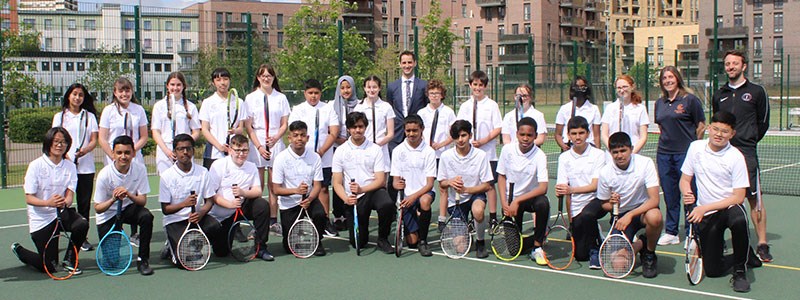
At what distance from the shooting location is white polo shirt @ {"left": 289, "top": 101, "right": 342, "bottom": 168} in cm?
851

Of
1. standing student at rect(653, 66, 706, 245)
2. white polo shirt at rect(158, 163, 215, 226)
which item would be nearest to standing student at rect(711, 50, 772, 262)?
standing student at rect(653, 66, 706, 245)

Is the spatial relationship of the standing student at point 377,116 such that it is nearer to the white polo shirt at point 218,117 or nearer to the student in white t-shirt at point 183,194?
the white polo shirt at point 218,117

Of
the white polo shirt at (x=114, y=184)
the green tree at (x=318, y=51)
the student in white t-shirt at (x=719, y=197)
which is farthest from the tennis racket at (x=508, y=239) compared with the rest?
the green tree at (x=318, y=51)

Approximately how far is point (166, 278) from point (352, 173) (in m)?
1.98

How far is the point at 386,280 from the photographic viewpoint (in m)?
6.42

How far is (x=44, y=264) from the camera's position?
6621mm

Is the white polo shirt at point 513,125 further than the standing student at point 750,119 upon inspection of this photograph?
Yes

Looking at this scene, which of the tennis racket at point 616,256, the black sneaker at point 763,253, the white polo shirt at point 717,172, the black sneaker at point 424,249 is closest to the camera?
the white polo shirt at point 717,172

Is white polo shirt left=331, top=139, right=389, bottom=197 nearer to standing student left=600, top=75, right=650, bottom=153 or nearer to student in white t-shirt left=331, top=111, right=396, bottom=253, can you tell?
student in white t-shirt left=331, top=111, right=396, bottom=253

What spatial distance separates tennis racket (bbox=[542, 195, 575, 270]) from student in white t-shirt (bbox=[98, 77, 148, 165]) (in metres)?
3.87

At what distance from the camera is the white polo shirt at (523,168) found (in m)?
7.20

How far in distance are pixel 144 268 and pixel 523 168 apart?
3.27m

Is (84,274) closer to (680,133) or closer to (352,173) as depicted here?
(352,173)

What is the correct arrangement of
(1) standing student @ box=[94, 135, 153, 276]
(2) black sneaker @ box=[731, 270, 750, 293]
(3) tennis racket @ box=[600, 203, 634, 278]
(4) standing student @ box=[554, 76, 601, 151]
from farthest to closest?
(4) standing student @ box=[554, 76, 601, 151]
(1) standing student @ box=[94, 135, 153, 276]
(3) tennis racket @ box=[600, 203, 634, 278]
(2) black sneaker @ box=[731, 270, 750, 293]
